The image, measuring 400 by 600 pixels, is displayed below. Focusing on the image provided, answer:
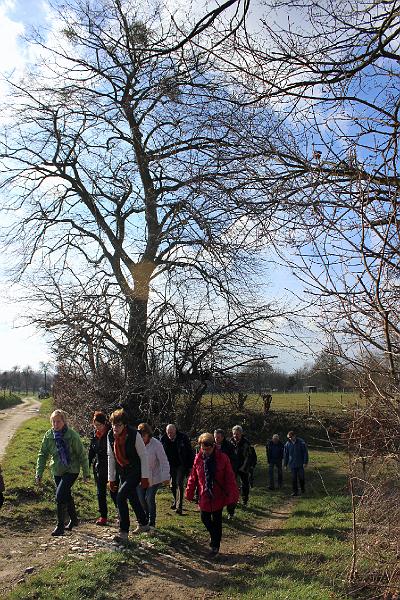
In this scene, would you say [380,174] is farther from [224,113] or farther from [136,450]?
[136,450]

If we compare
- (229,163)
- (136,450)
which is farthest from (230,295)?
(229,163)

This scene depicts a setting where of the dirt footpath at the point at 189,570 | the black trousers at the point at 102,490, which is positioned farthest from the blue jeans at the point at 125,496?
the black trousers at the point at 102,490

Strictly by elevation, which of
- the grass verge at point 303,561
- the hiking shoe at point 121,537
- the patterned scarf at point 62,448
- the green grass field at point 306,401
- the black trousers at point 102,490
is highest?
the green grass field at point 306,401

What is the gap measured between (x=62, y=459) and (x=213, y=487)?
2.26 m

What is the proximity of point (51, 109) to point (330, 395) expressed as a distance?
14.4 meters

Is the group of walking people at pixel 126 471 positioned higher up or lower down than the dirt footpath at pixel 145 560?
higher up

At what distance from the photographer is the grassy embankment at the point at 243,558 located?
616 centimetres

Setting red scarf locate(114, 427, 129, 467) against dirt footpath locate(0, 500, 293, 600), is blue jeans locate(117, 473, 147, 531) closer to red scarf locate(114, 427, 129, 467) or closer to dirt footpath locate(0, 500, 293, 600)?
red scarf locate(114, 427, 129, 467)

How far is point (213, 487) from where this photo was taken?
8.12m

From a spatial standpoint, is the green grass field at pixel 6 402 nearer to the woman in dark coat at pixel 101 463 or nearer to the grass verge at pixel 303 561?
the woman in dark coat at pixel 101 463

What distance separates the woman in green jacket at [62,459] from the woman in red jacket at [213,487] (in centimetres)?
172

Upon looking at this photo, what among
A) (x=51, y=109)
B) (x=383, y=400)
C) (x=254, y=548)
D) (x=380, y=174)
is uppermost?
(x=51, y=109)

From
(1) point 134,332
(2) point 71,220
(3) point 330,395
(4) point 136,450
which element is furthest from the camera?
(2) point 71,220

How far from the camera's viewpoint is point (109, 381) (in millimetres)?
16672
